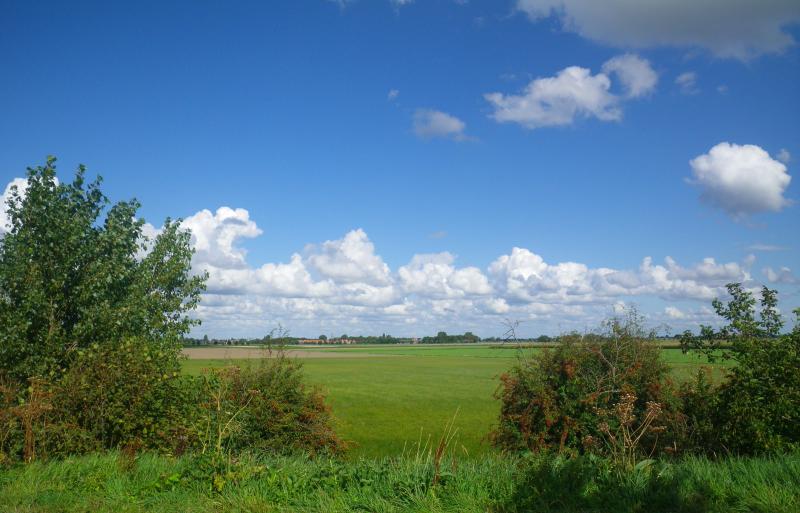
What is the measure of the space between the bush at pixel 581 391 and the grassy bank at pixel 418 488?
416 centimetres

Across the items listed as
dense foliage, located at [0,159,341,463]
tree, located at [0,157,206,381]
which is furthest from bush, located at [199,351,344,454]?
tree, located at [0,157,206,381]

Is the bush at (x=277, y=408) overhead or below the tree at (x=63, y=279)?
below

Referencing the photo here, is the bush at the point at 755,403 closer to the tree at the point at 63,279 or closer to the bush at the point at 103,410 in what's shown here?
the bush at the point at 103,410

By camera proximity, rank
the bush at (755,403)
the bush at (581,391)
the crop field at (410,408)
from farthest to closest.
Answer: the crop field at (410,408) → the bush at (581,391) → the bush at (755,403)

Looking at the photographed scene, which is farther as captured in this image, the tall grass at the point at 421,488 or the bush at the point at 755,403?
the bush at the point at 755,403

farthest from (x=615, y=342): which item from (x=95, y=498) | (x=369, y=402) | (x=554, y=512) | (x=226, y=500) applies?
(x=369, y=402)

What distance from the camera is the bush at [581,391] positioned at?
35.8 feet

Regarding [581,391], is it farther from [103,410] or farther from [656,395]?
[103,410]

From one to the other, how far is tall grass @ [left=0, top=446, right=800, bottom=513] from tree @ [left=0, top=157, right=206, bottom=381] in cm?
378

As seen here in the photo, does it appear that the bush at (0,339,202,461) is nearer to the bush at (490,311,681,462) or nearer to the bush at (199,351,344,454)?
the bush at (199,351,344,454)

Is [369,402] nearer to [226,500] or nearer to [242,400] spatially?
[242,400]

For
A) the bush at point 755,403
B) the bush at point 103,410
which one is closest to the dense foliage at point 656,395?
the bush at point 755,403

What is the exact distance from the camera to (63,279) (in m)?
12.0

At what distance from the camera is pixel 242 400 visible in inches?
444
